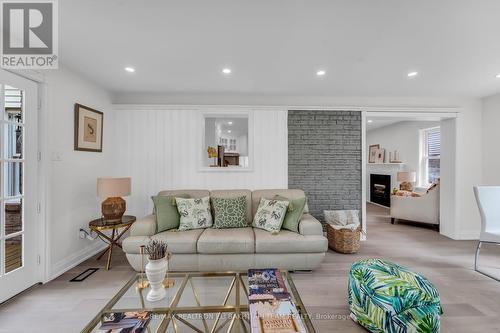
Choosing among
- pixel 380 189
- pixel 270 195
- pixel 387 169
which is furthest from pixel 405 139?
pixel 270 195

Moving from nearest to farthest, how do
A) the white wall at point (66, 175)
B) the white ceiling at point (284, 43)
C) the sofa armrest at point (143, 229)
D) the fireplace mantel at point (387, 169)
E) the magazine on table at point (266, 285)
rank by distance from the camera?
the magazine on table at point (266, 285), the white ceiling at point (284, 43), the white wall at point (66, 175), the sofa armrest at point (143, 229), the fireplace mantel at point (387, 169)

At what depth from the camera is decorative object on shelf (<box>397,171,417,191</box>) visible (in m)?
5.57

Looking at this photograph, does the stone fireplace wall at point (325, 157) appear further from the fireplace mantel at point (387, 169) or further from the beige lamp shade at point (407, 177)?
the fireplace mantel at point (387, 169)

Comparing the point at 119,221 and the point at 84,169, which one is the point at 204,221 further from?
the point at 84,169

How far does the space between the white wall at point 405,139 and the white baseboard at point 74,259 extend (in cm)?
732

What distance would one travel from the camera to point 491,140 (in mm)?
3553

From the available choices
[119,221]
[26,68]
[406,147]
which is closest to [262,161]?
[119,221]

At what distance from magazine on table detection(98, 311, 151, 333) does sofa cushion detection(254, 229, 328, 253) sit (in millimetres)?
1386

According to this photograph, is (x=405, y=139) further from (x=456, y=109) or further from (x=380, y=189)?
(x=456, y=109)

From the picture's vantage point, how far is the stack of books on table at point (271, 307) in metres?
1.15

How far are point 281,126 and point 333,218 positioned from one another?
1.71m

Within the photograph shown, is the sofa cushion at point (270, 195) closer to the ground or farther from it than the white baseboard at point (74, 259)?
farther from it

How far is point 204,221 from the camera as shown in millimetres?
2789

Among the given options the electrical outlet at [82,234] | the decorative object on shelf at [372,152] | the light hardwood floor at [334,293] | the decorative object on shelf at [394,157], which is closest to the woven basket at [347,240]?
the light hardwood floor at [334,293]
